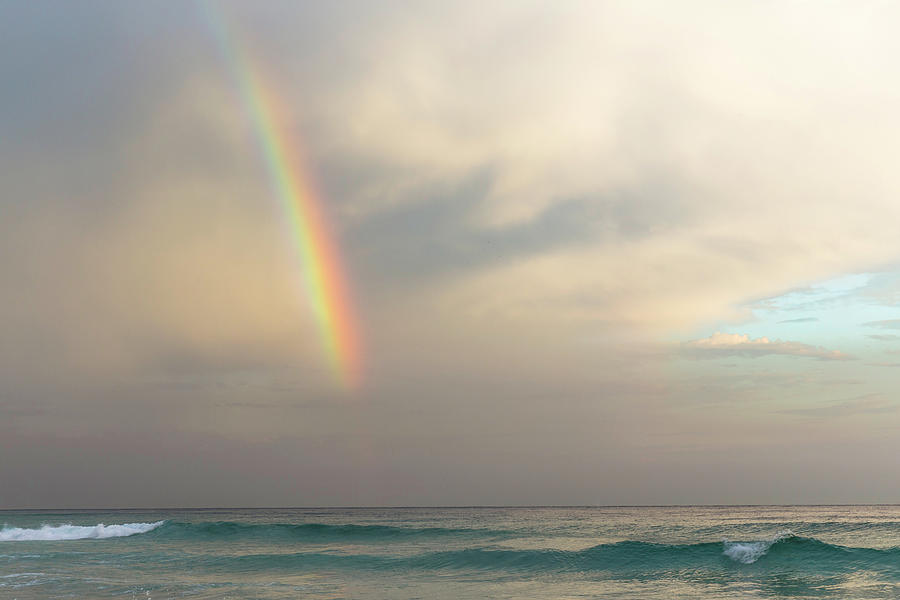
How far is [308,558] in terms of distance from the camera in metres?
35.8

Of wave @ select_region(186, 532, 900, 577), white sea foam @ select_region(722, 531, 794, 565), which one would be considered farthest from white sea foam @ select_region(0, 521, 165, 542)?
white sea foam @ select_region(722, 531, 794, 565)

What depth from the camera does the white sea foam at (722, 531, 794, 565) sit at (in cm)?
3092

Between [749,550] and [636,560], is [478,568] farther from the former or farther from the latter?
[749,550]

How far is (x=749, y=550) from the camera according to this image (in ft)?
105

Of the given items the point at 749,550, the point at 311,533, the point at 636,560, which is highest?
the point at 749,550

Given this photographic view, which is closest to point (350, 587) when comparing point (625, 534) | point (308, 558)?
point (308, 558)

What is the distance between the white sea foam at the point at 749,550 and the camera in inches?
1217

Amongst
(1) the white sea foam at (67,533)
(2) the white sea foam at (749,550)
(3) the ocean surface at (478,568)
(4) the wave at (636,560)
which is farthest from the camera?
(1) the white sea foam at (67,533)

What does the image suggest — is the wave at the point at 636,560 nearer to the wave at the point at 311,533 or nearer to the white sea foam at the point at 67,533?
the wave at the point at 311,533

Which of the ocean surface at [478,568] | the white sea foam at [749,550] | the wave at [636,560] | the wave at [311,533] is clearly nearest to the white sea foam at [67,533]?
the wave at [311,533]

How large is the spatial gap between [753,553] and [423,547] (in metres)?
19.0

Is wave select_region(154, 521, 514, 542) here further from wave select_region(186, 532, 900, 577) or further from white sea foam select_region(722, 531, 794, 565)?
white sea foam select_region(722, 531, 794, 565)

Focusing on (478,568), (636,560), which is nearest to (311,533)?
(478,568)

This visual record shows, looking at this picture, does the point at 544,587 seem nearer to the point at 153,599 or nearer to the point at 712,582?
the point at 712,582
